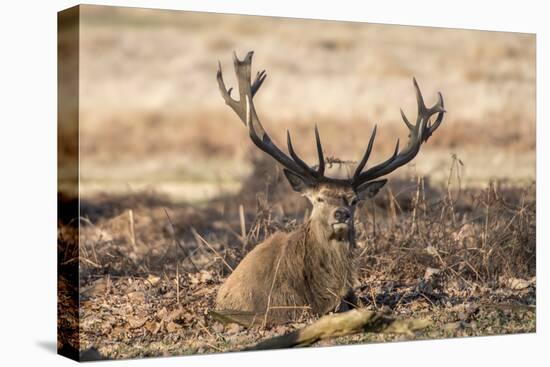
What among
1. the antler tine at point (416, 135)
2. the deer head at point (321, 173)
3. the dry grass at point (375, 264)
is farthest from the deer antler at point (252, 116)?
the dry grass at point (375, 264)

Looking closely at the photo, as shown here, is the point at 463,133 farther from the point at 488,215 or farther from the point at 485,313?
the point at 485,313

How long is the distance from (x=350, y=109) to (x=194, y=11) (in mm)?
1874

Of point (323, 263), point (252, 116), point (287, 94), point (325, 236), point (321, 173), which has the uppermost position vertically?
point (287, 94)

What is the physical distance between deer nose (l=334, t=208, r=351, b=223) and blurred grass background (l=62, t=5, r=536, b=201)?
1450 millimetres

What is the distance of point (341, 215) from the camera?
38.3 feet

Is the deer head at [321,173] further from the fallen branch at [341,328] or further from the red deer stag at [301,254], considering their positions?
the fallen branch at [341,328]

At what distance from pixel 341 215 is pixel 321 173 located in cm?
46

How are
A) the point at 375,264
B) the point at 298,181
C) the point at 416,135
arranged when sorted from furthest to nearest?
the point at 375,264 < the point at 416,135 < the point at 298,181

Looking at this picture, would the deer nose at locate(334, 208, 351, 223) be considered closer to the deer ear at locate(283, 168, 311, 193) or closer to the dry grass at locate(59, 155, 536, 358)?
the deer ear at locate(283, 168, 311, 193)

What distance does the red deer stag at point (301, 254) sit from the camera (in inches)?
464

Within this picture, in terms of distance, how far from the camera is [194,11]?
12234 mm

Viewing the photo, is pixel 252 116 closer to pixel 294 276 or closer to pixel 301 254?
pixel 301 254

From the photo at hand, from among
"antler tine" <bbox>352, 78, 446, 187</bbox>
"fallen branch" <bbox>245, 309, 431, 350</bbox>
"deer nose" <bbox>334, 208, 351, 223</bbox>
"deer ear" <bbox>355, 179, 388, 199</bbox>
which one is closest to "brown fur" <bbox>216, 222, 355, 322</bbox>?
"fallen branch" <bbox>245, 309, 431, 350</bbox>

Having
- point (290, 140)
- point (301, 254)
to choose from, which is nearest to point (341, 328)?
point (301, 254)
